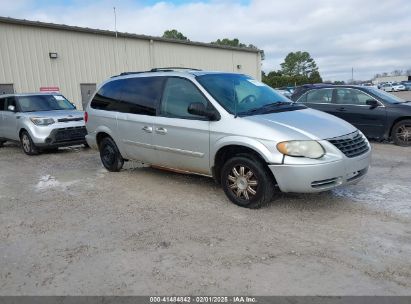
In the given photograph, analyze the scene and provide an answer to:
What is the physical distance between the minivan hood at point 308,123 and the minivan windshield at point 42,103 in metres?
7.63

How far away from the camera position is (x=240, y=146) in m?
5.13

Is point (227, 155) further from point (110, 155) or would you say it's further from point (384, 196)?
point (110, 155)

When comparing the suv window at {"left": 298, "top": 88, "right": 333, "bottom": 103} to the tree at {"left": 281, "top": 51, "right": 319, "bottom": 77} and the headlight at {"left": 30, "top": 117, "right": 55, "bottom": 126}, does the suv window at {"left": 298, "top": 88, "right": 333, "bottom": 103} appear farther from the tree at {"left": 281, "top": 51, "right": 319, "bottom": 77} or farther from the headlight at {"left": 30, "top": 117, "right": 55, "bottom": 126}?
the tree at {"left": 281, "top": 51, "right": 319, "bottom": 77}

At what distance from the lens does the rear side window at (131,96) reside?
20.6 ft

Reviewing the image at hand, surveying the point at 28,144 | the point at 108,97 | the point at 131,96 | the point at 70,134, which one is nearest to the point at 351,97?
the point at 131,96

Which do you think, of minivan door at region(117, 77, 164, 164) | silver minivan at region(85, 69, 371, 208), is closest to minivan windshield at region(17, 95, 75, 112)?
silver minivan at region(85, 69, 371, 208)

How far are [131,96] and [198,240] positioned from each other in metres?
3.33

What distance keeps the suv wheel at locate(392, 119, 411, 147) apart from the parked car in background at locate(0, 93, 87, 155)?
25.7 feet

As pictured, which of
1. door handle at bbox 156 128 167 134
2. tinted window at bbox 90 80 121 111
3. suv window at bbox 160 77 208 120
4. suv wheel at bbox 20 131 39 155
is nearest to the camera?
suv window at bbox 160 77 208 120

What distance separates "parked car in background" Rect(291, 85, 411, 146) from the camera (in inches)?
380

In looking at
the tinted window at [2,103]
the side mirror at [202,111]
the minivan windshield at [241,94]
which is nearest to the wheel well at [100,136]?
the minivan windshield at [241,94]

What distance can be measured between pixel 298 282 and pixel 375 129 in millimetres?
7660

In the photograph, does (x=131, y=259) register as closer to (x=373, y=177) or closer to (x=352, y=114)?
(x=373, y=177)

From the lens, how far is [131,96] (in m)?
6.71
